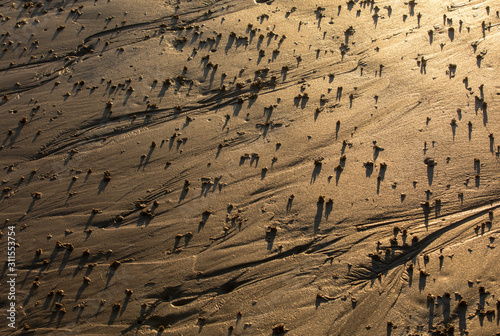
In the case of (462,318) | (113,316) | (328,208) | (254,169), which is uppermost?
(254,169)

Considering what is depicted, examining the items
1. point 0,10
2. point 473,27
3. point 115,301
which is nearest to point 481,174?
point 473,27

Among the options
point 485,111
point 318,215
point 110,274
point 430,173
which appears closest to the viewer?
point 110,274

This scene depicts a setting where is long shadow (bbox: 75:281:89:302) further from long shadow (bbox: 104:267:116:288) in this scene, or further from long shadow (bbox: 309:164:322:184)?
long shadow (bbox: 309:164:322:184)

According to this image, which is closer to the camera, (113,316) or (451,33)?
(113,316)

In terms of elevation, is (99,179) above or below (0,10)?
below

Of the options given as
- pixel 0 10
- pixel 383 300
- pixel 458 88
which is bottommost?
pixel 383 300

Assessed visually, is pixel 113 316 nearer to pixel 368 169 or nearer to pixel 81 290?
pixel 81 290

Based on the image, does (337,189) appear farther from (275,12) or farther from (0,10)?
(0,10)

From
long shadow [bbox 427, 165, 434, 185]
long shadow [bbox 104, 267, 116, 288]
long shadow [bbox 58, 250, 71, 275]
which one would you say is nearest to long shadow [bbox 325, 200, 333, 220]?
long shadow [bbox 427, 165, 434, 185]

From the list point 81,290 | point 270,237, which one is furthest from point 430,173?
point 81,290

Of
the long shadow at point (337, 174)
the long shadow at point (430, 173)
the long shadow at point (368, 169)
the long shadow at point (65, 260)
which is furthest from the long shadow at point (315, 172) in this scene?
the long shadow at point (65, 260)
